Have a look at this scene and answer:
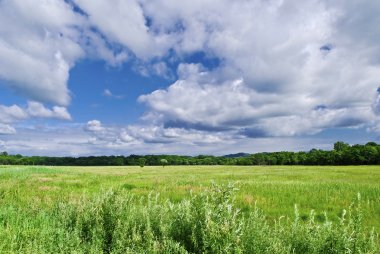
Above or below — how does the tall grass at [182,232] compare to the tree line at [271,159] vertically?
below

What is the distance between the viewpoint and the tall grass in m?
6.29

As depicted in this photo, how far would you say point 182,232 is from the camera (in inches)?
291

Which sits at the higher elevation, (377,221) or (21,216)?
(21,216)

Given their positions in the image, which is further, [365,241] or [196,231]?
[196,231]

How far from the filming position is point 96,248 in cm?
670

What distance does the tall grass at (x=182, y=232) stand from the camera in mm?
6285

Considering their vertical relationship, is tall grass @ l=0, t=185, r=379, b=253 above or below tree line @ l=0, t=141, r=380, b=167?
below

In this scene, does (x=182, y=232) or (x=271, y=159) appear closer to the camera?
(x=182, y=232)

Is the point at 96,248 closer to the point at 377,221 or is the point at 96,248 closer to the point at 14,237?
the point at 14,237

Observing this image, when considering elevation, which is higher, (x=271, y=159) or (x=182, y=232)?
(x=271, y=159)

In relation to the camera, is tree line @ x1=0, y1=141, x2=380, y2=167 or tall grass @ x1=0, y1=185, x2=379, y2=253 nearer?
tall grass @ x1=0, y1=185, x2=379, y2=253

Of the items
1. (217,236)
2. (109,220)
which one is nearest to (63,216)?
(109,220)

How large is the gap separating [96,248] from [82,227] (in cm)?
202

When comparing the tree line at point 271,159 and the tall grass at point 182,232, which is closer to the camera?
the tall grass at point 182,232
